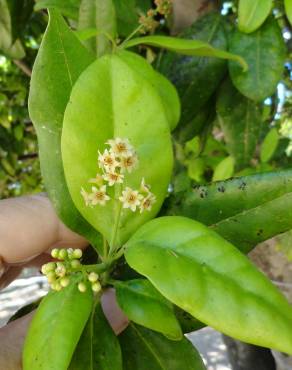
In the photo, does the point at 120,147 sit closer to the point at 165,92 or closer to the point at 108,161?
the point at 108,161

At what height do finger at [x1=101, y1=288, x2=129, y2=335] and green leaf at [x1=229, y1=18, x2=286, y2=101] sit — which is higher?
green leaf at [x1=229, y1=18, x2=286, y2=101]

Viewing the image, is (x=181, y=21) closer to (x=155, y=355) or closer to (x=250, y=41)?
(x=250, y=41)

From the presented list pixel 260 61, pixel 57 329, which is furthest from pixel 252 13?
pixel 57 329

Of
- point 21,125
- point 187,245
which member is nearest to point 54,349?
point 187,245

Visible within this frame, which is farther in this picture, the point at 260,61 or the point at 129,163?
the point at 260,61

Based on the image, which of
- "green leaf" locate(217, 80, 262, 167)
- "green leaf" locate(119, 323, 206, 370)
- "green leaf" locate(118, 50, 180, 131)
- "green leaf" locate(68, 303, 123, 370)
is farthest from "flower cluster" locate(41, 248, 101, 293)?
"green leaf" locate(217, 80, 262, 167)

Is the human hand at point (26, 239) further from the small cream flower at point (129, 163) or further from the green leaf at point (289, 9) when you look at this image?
the green leaf at point (289, 9)

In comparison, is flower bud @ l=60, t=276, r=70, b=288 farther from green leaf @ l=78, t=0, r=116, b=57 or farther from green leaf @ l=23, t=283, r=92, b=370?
green leaf @ l=78, t=0, r=116, b=57
